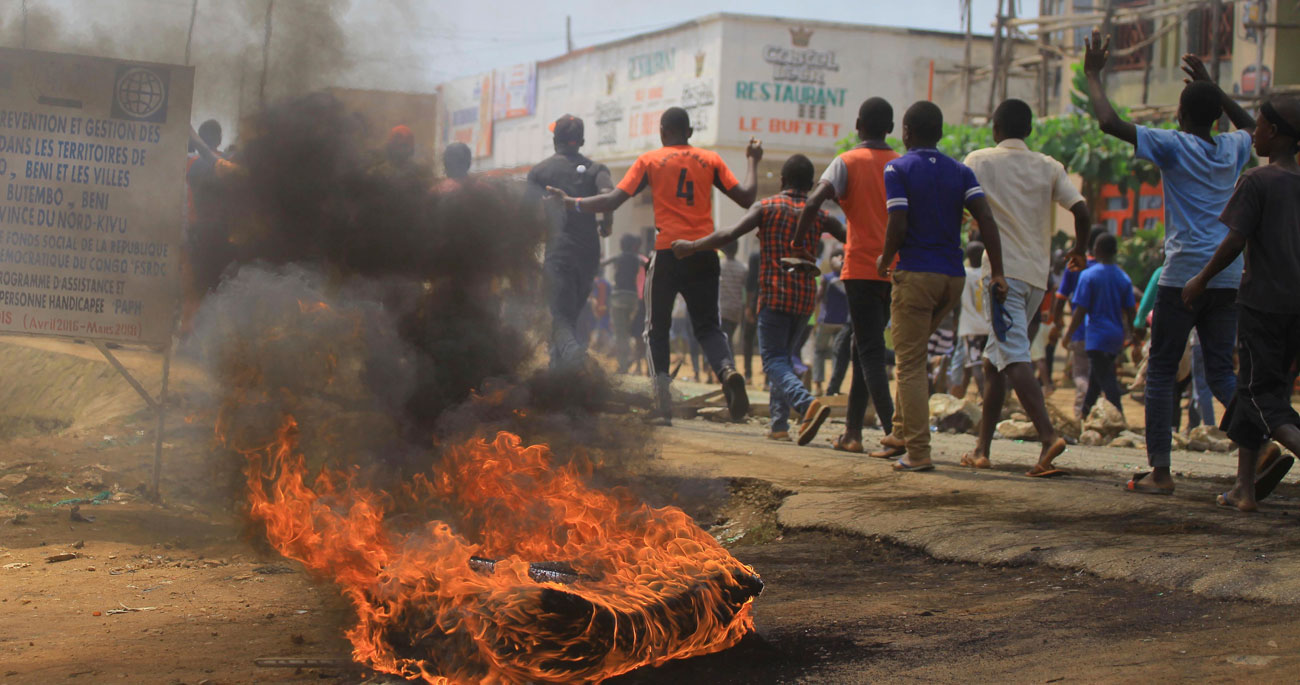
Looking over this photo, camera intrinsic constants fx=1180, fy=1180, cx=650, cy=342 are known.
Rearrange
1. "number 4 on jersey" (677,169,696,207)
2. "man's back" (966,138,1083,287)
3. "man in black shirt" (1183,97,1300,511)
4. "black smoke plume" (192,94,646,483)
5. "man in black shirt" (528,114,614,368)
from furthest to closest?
"man in black shirt" (528,114,614,368) → "number 4 on jersey" (677,169,696,207) → "man's back" (966,138,1083,287) → "man in black shirt" (1183,97,1300,511) → "black smoke plume" (192,94,646,483)

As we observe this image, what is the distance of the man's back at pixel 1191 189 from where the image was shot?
5.57 meters

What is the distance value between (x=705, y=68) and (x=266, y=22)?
77.1 ft

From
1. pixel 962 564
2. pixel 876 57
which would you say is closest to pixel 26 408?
pixel 962 564

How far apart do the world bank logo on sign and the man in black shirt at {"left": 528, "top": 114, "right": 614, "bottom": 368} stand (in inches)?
105

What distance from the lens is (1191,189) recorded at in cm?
564

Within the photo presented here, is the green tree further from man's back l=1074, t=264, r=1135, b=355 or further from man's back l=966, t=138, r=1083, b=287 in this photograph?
man's back l=966, t=138, r=1083, b=287

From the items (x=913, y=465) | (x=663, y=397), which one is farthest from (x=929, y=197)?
(x=663, y=397)

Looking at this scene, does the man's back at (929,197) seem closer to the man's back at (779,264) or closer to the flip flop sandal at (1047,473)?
the flip flop sandal at (1047,473)

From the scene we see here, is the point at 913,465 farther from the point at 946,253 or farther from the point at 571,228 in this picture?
the point at 571,228

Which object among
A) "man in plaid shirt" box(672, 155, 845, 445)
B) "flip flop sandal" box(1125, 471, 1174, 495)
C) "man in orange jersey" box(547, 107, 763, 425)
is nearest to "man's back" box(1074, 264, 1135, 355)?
"man in plaid shirt" box(672, 155, 845, 445)

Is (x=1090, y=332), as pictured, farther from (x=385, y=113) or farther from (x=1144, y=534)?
(x=385, y=113)

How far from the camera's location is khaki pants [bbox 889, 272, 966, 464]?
6.24 metres

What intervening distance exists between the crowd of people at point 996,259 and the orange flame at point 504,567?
265cm

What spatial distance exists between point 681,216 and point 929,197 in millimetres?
2102
